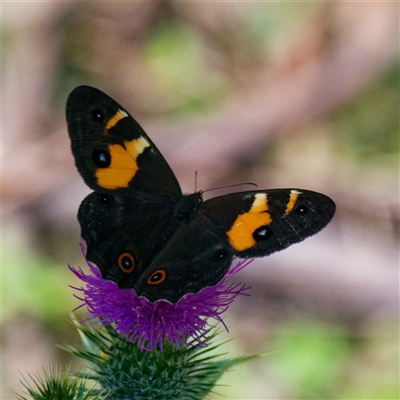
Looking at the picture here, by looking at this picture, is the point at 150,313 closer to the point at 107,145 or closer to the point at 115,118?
the point at 107,145

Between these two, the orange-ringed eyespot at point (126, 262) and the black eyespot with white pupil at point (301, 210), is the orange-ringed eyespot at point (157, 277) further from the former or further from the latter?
the black eyespot with white pupil at point (301, 210)

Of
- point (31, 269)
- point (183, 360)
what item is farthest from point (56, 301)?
point (183, 360)

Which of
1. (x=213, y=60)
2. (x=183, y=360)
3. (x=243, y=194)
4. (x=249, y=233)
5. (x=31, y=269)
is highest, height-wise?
(x=213, y=60)

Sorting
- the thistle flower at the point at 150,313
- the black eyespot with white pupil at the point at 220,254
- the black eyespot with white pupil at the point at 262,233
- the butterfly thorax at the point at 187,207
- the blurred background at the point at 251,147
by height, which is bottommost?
the thistle flower at the point at 150,313

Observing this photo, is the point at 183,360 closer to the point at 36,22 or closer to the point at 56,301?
the point at 56,301

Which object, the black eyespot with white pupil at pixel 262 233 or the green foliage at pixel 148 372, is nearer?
the black eyespot with white pupil at pixel 262 233

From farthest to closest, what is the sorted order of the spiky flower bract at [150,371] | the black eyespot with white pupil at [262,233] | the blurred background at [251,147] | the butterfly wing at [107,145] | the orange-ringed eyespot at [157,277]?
the blurred background at [251,147] < the spiky flower bract at [150,371] < the butterfly wing at [107,145] < the black eyespot with white pupil at [262,233] < the orange-ringed eyespot at [157,277]

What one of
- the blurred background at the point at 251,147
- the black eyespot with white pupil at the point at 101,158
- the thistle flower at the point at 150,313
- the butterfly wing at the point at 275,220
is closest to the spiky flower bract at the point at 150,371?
the thistle flower at the point at 150,313
